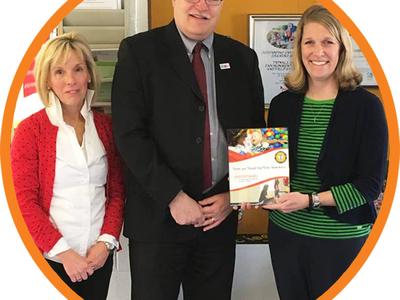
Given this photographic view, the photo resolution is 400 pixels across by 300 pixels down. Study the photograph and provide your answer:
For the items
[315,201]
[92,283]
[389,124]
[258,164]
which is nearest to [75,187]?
[92,283]

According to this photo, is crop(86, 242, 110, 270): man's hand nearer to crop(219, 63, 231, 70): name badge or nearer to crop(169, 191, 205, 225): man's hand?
crop(169, 191, 205, 225): man's hand

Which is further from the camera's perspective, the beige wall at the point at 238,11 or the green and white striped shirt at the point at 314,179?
the beige wall at the point at 238,11

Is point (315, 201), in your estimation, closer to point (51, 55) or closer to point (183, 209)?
point (183, 209)

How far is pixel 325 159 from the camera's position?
1.42 metres

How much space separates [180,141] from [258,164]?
0.26 m

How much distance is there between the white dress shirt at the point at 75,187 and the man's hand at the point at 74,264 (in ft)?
0.07

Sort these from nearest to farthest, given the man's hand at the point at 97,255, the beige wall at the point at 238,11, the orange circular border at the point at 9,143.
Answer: the orange circular border at the point at 9,143 → the man's hand at the point at 97,255 → the beige wall at the point at 238,11

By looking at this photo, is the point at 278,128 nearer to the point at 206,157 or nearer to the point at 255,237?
the point at 206,157

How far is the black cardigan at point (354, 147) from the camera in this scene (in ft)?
4.56

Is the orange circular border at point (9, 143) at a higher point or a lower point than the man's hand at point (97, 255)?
higher

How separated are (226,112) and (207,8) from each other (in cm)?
33

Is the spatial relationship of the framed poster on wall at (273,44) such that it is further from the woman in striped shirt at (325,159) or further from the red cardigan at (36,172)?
the red cardigan at (36,172)

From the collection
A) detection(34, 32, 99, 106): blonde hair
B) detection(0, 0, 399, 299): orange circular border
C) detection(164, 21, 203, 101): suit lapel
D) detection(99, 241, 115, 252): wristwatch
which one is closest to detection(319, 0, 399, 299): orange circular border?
detection(0, 0, 399, 299): orange circular border

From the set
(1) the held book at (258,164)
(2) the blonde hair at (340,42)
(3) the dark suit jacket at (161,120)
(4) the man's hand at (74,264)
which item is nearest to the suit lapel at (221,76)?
(3) the dark suit jacket at (161,120)
